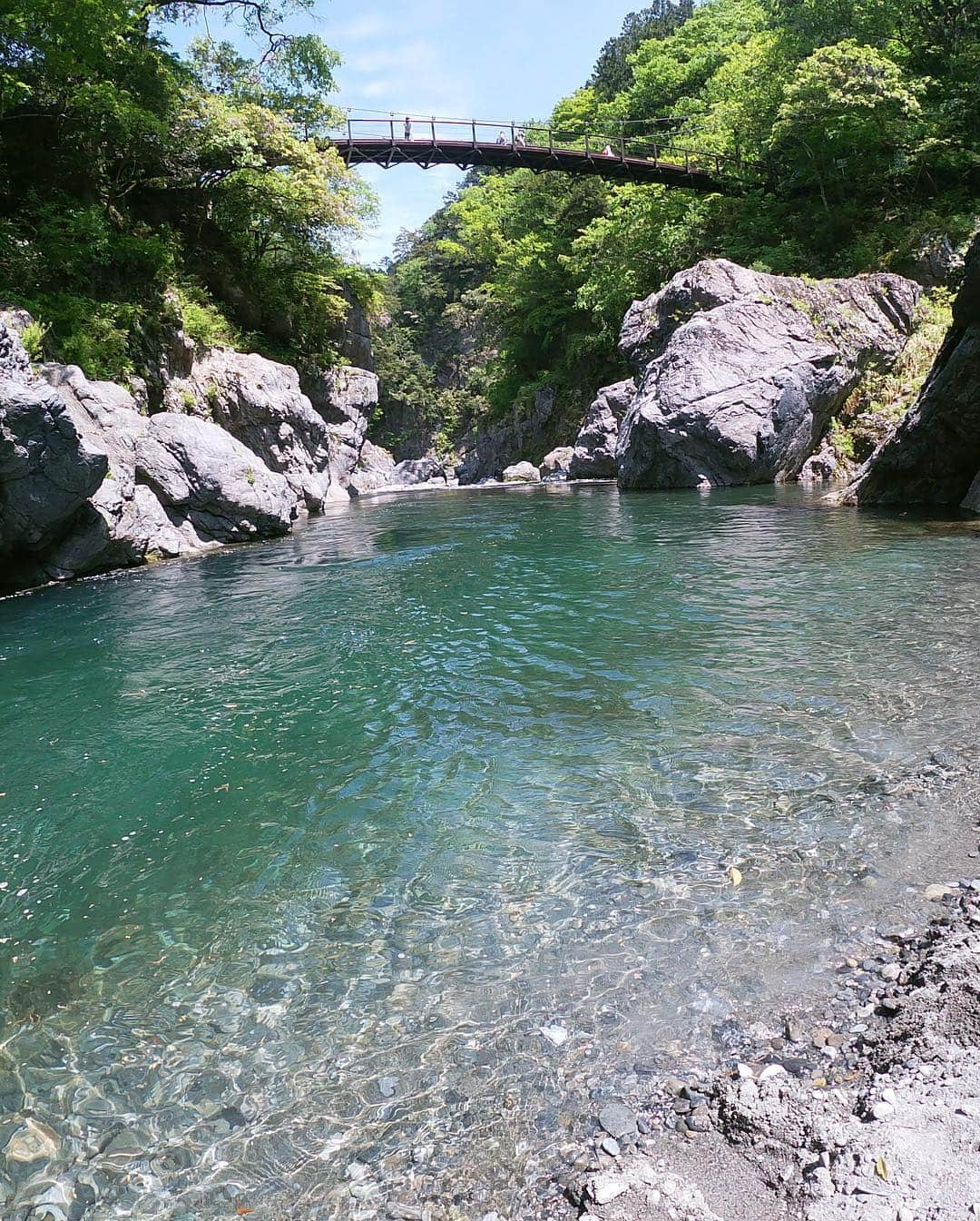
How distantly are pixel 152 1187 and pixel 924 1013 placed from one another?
2.72 meters

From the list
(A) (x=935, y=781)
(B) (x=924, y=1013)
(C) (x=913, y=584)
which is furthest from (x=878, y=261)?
(B) (x=924, y=1013)

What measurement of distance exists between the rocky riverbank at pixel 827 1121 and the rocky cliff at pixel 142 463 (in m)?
12.1

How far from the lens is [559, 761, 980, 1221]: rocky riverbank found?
82.3 inches

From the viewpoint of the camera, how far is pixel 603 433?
32812 mm

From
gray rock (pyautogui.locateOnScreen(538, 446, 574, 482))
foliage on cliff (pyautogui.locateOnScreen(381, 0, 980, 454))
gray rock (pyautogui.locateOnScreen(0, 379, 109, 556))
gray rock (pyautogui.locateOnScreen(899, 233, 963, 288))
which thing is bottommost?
gray rock (pyautogui.locateOnScreen(538, 446, 574, 482))

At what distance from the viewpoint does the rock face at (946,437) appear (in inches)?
567

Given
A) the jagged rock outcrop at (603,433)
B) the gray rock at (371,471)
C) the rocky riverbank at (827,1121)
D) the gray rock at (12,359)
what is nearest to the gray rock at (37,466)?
the gray rock at (12,359)

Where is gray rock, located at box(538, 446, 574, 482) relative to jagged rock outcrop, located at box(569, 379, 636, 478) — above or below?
below

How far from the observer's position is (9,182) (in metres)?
19.2

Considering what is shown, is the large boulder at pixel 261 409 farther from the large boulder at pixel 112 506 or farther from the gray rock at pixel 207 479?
the large boulder at pixel 112 506

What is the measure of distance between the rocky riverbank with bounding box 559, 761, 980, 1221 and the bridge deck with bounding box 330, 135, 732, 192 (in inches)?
1354

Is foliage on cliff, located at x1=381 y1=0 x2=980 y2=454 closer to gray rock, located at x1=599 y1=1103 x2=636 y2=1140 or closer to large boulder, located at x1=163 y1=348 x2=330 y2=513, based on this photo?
large boulder, located at x1=163 y1=348 x2=330 y2=513

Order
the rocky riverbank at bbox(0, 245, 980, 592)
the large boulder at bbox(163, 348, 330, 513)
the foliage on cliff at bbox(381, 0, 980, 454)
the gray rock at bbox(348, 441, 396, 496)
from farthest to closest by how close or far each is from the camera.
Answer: the gray rock at bbox(348, 441, 396, 496) < the foliage on cliff at bbox(381, 0, 980, 454) < the large boulder at bbox(163, 348, 330, 513) < the rocky riverbank at bbox(0, 245, 980, 592)

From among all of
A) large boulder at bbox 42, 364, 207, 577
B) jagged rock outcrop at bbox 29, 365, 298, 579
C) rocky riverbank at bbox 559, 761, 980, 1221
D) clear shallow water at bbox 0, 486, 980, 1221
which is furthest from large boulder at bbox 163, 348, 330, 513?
rocky riverbank at bbox 559, 761, 980, 1221
